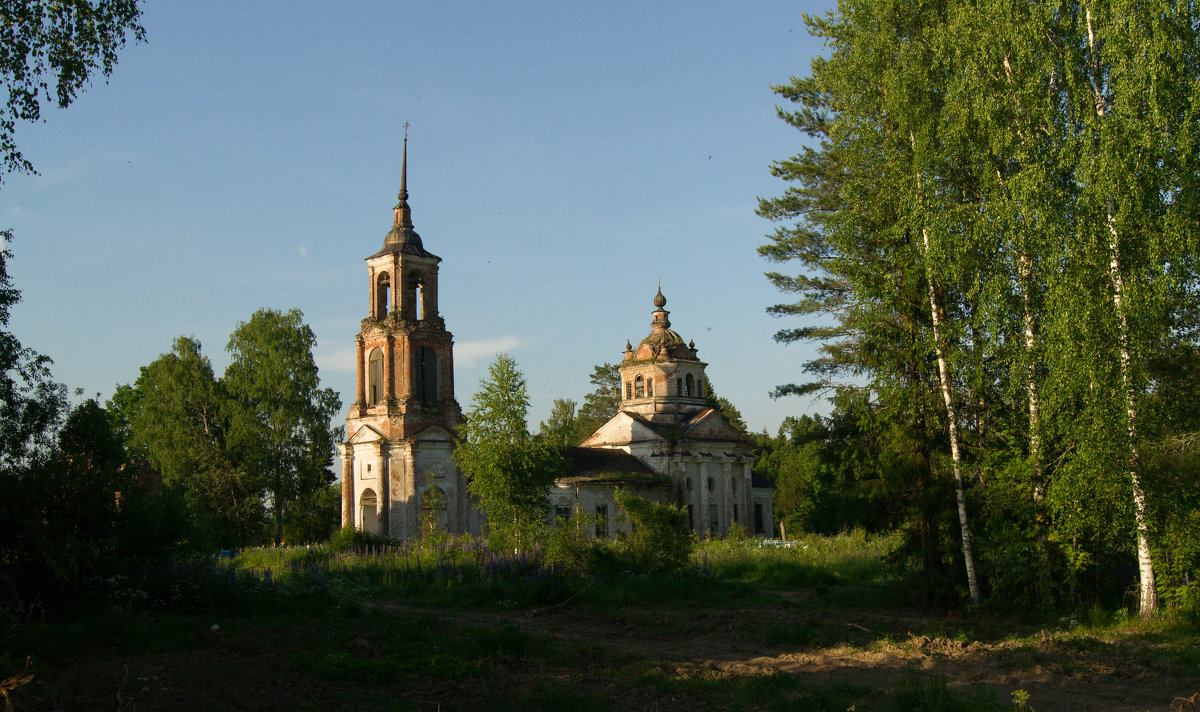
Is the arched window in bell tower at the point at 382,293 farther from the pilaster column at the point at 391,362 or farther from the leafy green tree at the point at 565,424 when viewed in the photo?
the leafy green tree at the point at 565,424

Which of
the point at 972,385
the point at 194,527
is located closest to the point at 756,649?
the point at 972,385

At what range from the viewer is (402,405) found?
36.6m

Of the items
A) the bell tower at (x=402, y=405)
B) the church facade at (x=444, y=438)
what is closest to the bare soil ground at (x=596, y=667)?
the church facade at (x=444, y=438)

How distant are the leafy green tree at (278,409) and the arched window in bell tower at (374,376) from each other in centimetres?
710

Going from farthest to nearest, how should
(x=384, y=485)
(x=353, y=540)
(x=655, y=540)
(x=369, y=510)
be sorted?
(x=369, y=510)
(x=384, y=485)
(x=353, y=540)
(x=655, y=540)

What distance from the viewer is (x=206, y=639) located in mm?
12484

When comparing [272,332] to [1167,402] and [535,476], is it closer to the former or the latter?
[535,476]

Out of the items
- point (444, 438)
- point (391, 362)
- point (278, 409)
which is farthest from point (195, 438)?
point (444, 438)

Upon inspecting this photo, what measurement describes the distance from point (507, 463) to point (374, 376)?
17.1 m

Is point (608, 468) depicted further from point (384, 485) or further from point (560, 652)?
point (560, 652)

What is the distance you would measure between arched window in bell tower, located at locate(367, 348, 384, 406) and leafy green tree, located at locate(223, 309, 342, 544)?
23.3 ft

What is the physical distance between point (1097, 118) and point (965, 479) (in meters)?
6.24

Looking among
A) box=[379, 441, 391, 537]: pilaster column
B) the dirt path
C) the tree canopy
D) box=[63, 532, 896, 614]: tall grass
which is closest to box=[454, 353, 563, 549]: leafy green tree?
box=[63, 532, 896, 614]: tall grass

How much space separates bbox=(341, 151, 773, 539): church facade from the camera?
36094 millimetres
